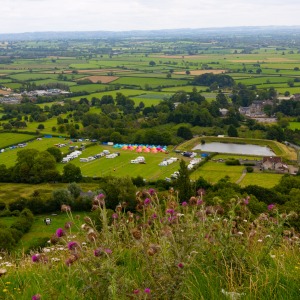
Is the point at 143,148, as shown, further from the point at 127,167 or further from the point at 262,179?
the point at 262,179

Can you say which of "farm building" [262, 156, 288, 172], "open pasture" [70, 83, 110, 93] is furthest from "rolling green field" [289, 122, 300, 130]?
"open pasture" [70, 83, 110, 93]

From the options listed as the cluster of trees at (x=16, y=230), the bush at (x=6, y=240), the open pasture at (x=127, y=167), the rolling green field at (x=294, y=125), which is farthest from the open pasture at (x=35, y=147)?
the rolling green field at (x=294, y=125)

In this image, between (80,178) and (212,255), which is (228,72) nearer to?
(80,178)

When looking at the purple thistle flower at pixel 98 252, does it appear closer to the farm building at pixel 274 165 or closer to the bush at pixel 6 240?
the bush at pixel 6 240

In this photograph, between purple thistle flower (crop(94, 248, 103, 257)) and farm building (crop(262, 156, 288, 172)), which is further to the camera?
farm building (crop(262, 156, 288, 172))

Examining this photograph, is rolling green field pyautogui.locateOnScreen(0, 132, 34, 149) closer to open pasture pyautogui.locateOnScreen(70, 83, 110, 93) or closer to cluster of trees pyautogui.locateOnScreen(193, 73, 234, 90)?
open pasture pyautogui.locateOnScreen(70, 83, 110, 93)

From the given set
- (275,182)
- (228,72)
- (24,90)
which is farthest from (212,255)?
(228,72)
